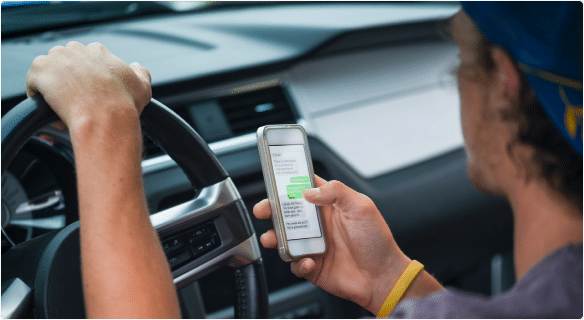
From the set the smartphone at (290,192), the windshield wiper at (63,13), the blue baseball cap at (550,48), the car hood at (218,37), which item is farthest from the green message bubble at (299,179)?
the windshield wiper at (63,13)

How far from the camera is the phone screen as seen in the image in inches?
29.7

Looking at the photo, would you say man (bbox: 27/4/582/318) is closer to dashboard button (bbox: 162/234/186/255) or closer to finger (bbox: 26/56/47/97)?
finger (bbox: 26/56/47/97)

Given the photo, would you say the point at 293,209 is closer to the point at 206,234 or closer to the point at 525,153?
the point at 206,234

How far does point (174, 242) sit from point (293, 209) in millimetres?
167

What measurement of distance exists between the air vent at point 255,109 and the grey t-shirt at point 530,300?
28.4 inches

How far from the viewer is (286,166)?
774mm

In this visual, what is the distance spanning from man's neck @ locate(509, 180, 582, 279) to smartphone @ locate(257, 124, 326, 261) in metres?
0.28

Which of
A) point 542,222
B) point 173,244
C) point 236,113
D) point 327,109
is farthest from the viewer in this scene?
point 327,109

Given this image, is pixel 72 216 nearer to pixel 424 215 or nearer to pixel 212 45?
pixel 212 45

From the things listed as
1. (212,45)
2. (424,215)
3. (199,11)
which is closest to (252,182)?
(212,45)

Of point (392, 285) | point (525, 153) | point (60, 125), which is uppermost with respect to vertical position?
point (60, 125)

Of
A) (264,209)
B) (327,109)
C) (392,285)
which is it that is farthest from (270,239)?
(327,109)

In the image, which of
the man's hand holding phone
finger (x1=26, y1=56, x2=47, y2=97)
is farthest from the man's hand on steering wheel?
the man's hand holding phone

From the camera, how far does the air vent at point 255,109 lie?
118 centimetres
